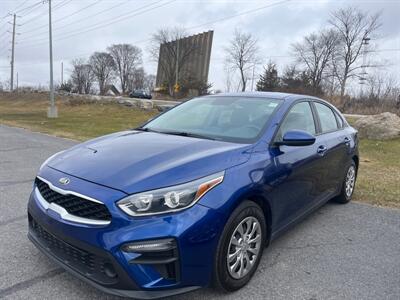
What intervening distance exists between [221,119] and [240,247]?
4.76ft

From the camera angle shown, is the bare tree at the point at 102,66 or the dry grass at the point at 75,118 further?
the bare tree at the point at 102,66

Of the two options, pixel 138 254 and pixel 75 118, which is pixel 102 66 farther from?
pixel 138 254

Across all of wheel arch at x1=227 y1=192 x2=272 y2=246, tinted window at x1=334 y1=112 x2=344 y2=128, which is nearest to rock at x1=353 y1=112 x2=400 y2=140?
tinted window at x1=334 y1=112 x2=344 y2=128

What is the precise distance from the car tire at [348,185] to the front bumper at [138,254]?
126 inches

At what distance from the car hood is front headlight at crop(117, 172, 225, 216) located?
47mm

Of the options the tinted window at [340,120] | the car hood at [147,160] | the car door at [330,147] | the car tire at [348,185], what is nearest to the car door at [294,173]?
the car door at [330,147]

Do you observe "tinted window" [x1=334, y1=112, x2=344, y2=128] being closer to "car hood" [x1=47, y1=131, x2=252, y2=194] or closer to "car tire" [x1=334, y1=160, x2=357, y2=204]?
"car tire" [x1=334, y1=160, x2=357, y2=204]

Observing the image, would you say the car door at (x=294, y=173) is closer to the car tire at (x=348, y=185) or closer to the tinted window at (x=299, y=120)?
the tinted window at (x=299, y=120)

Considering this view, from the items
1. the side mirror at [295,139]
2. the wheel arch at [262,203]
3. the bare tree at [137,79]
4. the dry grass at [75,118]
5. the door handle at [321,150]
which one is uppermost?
the bare tree at [137,79]

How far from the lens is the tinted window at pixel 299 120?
368 cm

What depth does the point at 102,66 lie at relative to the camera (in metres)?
84.8

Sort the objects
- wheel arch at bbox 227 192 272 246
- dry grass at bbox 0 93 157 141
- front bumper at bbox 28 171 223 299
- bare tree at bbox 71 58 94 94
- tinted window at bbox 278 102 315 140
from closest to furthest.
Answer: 1. front bumper at bbox 28 171 223 299
2. wheel arch at bbox 227 192 272 246
3. tinted window at bbox 278 102 315 140
4. dry grass at bbox 0 93 157 141
5. bare tree at bbox 71 58 94 94

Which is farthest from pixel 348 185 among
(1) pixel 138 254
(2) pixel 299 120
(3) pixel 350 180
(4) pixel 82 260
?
(4) pixel 82 260

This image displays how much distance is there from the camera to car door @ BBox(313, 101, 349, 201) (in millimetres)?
4284
